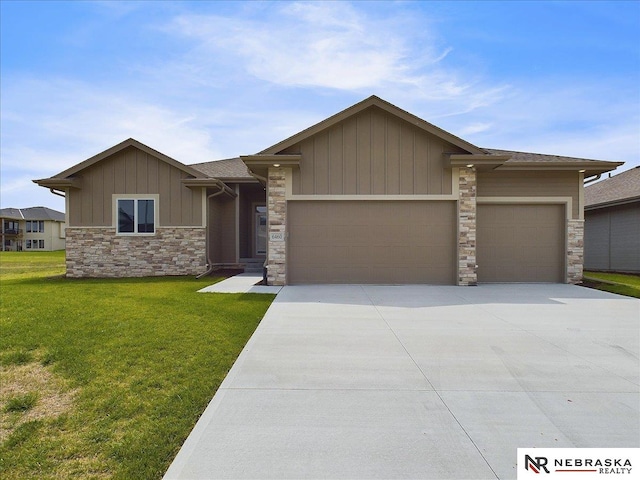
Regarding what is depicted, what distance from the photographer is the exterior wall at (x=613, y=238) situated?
14.8 m

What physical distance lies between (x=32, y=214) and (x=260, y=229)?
54.5 meters

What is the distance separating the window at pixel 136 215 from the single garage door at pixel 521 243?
1109 centimetres

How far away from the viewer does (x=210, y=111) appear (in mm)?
14180

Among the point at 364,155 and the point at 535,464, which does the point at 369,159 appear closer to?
the point at 364,155

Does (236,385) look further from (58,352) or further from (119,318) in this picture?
(119,318)

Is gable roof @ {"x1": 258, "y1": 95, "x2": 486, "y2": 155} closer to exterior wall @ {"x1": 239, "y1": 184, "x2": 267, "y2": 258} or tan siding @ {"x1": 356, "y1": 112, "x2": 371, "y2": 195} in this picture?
tan siding @ {"x1": 356, "y1": 112, "x2": 371, "y2": 195}

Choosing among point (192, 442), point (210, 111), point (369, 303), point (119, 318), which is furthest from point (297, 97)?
point (192, 442)

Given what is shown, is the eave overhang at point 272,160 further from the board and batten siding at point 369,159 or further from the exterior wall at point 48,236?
the exterior wall at point 48,236

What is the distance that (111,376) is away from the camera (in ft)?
12.4

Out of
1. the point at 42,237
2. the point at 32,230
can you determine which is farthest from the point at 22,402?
the point at 32,230

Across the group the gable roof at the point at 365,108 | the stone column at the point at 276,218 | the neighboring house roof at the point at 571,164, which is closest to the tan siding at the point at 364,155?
the gable roof at the point at 365,108

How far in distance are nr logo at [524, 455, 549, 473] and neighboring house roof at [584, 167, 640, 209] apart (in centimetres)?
1612

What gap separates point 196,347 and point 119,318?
231cm

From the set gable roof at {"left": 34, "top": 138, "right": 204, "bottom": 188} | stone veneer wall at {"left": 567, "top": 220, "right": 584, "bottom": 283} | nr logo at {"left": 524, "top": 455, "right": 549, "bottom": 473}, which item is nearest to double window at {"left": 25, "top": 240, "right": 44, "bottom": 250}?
gable roof at {"left": 34, "top": 138, "right": 204, "bottom": 188}
